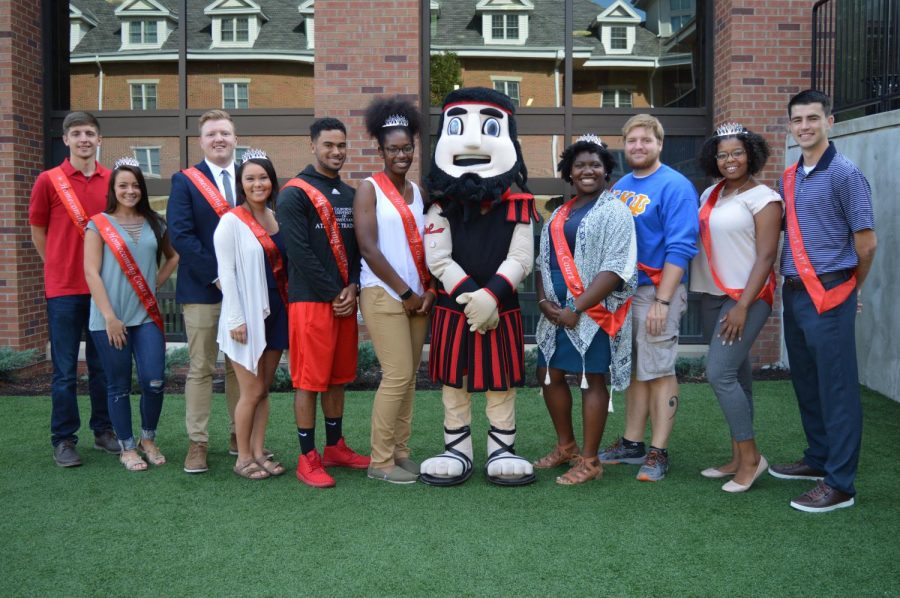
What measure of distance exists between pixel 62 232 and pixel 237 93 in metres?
3.60

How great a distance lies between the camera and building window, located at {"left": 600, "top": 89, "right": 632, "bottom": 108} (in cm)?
803

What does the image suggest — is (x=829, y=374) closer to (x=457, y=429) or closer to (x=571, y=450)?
(x=571, y=450)

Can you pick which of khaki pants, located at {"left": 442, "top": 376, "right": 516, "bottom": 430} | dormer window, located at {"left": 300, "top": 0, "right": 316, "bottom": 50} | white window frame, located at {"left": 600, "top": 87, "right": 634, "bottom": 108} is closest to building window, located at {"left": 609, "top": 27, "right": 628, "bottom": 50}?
white window frame, located at {"left": 600, "top": 87, "right": 634, "bottom": 108}

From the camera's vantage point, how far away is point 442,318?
14.5 ft

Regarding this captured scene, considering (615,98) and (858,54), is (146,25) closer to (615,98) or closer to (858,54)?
(615,98)

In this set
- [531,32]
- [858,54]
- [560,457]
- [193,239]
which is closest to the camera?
[193,239]

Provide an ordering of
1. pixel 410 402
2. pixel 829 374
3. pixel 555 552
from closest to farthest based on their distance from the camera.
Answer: pixel 555 552 < pixel 829 374 < pixel 410 402

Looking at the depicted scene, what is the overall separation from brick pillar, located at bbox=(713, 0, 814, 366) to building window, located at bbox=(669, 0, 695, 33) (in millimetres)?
536

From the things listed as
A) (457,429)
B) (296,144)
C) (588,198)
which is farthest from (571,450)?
(296,144)

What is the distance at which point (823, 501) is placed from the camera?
13.1ft

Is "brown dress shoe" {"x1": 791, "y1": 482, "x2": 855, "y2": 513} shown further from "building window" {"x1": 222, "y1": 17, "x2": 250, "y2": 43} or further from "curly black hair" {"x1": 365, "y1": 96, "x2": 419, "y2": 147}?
"building window" {"x1": 222, "y1": 17, "x2": 250, "y2": 43}

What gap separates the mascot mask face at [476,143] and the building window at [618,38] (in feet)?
13.6

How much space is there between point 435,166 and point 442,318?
82 cm

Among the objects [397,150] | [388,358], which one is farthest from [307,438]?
[397,150]
